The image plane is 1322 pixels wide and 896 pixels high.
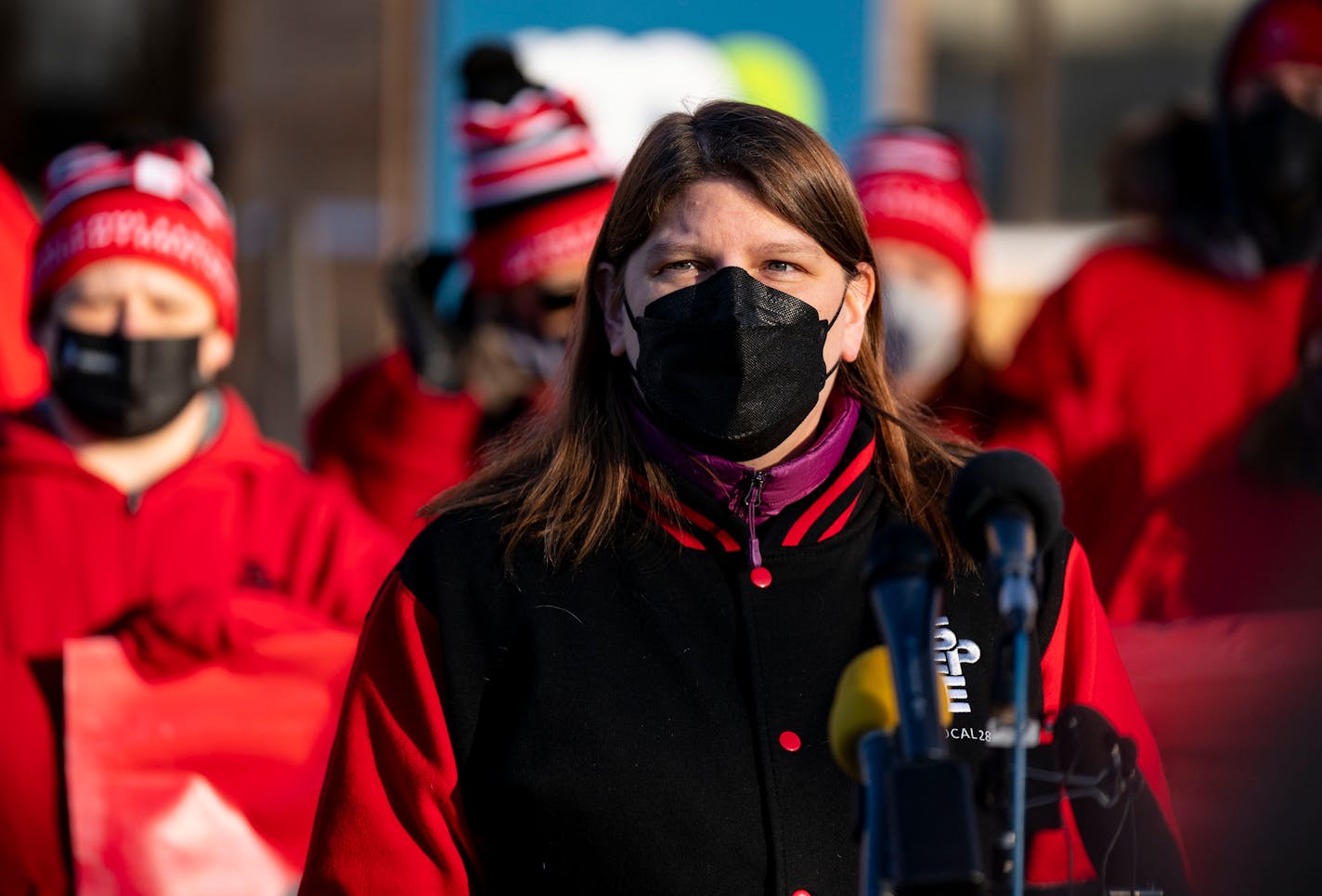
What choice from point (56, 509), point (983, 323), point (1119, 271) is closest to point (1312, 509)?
point (1119, 271)

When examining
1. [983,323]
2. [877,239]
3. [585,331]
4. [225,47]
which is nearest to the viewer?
[585,331]

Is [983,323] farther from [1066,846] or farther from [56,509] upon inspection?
[1066,846]

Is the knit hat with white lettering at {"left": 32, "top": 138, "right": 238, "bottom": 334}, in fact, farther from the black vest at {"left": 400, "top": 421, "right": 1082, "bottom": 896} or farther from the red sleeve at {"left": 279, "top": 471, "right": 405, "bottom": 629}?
the black vest at {"left": 400, "top": 421, "right": 1082, "bottom": 896}

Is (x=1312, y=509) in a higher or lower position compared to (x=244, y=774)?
higher

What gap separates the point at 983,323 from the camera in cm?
1012

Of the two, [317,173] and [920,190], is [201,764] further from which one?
[317,173]

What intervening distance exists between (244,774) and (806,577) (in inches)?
75.9

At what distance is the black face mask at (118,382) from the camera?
5051mm

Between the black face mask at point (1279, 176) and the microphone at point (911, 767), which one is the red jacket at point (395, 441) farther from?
the microphone at point (911, 767)

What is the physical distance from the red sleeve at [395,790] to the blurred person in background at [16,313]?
3.41 metres

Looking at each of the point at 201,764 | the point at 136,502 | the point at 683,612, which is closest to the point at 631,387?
the point at 683,612

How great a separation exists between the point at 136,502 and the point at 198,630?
63cm

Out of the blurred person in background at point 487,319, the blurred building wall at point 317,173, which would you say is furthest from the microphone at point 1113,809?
the blurred building wall at point 317,173

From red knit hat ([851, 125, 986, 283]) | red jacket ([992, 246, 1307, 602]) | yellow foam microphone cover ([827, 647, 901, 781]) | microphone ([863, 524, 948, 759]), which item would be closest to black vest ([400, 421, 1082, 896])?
yellow foam microphone cover ([827, 647, 901, 781])
